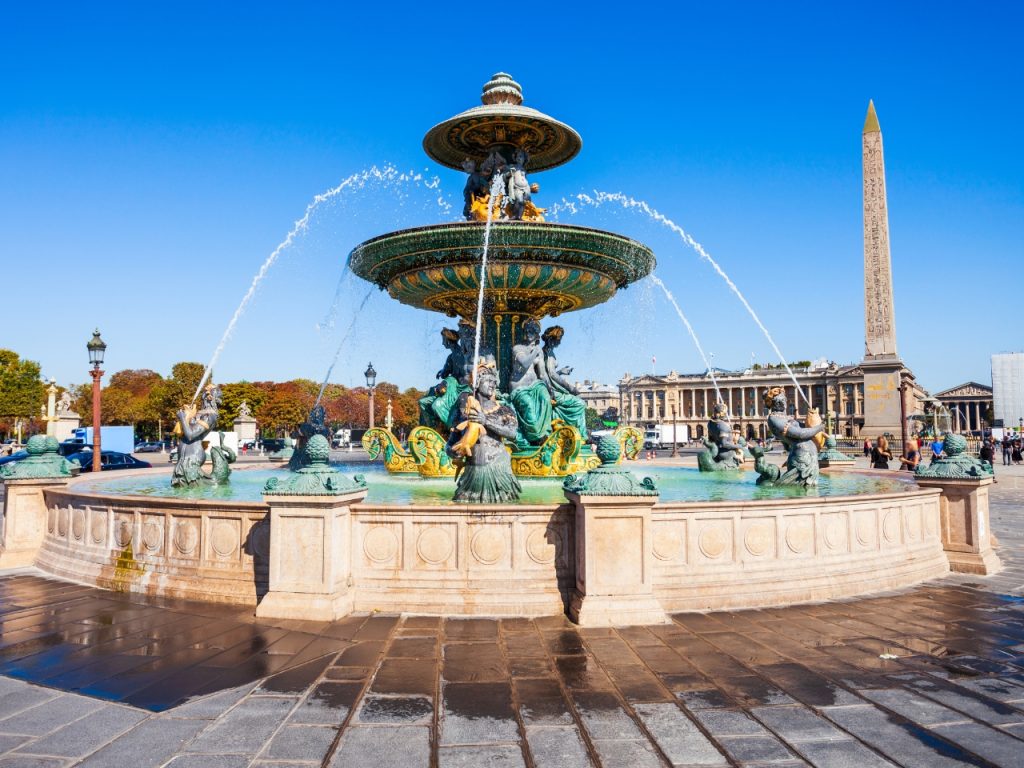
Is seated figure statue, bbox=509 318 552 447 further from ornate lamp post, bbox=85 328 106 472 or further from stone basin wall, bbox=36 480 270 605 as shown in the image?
ornate lamp post, bbox=85 328 106 472

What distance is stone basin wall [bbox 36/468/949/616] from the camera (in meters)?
6.71

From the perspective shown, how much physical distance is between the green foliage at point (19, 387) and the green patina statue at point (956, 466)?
77.7 metres

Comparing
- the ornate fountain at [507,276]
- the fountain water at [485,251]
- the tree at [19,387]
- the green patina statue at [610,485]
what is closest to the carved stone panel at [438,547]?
the green patina statue at [610,485]

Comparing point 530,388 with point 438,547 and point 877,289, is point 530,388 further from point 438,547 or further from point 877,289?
point 877,289

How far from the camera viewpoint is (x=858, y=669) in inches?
204

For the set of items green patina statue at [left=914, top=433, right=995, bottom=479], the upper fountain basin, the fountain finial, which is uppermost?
the fountain finial

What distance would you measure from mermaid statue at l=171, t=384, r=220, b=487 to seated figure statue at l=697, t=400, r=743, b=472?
9.34 meters

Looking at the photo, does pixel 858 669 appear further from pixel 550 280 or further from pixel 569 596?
pixel 550 280

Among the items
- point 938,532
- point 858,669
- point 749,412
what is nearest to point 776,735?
point 858,669

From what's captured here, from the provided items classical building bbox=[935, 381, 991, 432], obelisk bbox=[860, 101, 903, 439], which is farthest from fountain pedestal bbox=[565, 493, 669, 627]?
classical building bbox=[935, 381, 991, 432]

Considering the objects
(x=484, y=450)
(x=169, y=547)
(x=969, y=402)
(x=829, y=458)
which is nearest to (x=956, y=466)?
(x=829, y=458)

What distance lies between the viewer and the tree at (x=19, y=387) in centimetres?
6844

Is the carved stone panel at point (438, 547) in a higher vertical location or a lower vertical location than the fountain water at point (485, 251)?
lower

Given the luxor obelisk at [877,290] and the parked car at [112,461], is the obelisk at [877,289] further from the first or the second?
the parked car at [112,461]
